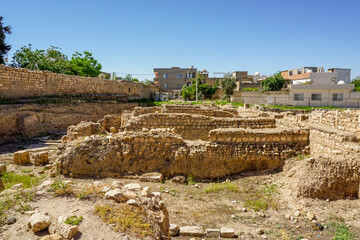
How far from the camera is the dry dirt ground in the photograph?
3557 mm

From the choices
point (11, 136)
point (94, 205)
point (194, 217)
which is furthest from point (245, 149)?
point (11, 136)

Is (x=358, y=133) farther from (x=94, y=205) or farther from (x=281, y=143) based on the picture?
(x=94, y=205)

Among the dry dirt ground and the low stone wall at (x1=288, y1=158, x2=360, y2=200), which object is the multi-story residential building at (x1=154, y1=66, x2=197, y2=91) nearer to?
the dry dirt ground

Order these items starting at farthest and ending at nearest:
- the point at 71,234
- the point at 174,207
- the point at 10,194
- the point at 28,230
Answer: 1. the point at 174,207
2. the point at 10,194
3. the point at 28,230
4. the point at 71,234

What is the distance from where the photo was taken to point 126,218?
3.51 m

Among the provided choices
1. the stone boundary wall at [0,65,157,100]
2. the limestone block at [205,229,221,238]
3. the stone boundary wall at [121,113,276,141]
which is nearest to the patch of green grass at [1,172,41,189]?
the stone boundary wall at [121,113,276,141]

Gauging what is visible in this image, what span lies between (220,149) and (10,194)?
18.2ft

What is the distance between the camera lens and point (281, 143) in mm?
7828

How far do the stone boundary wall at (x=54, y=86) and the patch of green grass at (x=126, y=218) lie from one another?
60.6ft

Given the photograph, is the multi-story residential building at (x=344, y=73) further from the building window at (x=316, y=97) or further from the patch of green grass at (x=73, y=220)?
the patch of green grass at (x=73, y=220)

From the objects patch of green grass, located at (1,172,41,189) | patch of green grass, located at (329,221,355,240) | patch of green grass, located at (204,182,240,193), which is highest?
patch of green grass, located at (1,172,41,189)

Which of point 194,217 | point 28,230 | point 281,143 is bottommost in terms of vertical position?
point 194,217

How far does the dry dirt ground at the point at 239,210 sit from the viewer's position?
3557mm

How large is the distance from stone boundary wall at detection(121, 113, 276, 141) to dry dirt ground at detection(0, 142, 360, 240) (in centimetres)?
327
